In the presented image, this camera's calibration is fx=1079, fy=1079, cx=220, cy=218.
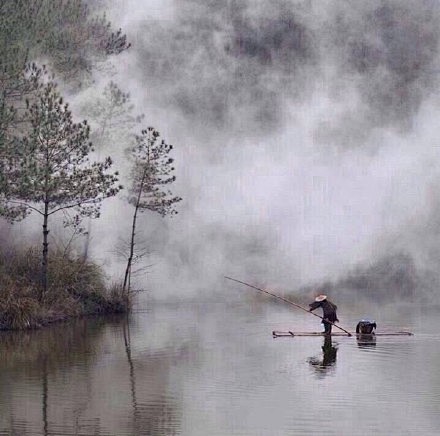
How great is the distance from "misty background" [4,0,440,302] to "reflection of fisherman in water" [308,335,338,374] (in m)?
20.0

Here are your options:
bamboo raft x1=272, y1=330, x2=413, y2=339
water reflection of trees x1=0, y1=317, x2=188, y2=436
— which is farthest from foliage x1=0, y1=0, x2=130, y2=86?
bamboo raft x1=272, y1=330, x2=413, y2=339

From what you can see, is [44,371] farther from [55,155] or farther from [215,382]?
[55,155]

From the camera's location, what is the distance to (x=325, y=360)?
23344 millimetres

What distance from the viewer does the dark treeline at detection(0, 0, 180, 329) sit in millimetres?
32688

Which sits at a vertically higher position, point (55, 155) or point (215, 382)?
point (55, 155)

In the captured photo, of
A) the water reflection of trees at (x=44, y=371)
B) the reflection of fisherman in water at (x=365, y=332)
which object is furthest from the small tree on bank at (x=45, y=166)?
the reflection of fisherman in water at (x=365, y=332)

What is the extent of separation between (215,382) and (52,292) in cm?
1528

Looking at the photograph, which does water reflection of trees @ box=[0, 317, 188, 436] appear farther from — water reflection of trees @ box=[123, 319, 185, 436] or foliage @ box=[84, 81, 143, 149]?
foliage @ box=[84, 81, 143, 149]

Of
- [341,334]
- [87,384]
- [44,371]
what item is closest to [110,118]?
[341,334]

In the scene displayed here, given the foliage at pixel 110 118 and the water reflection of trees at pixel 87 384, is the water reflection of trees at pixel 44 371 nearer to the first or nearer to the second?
the water reflection of trees at pixel 87 384

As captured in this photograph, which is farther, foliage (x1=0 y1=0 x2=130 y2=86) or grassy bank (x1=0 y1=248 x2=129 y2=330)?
foliage (x1=0 y1=0 x2=130 y2=86)

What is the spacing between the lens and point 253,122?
187ft

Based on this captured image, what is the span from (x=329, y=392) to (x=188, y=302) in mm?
25845

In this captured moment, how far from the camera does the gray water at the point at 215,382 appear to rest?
1620cm
